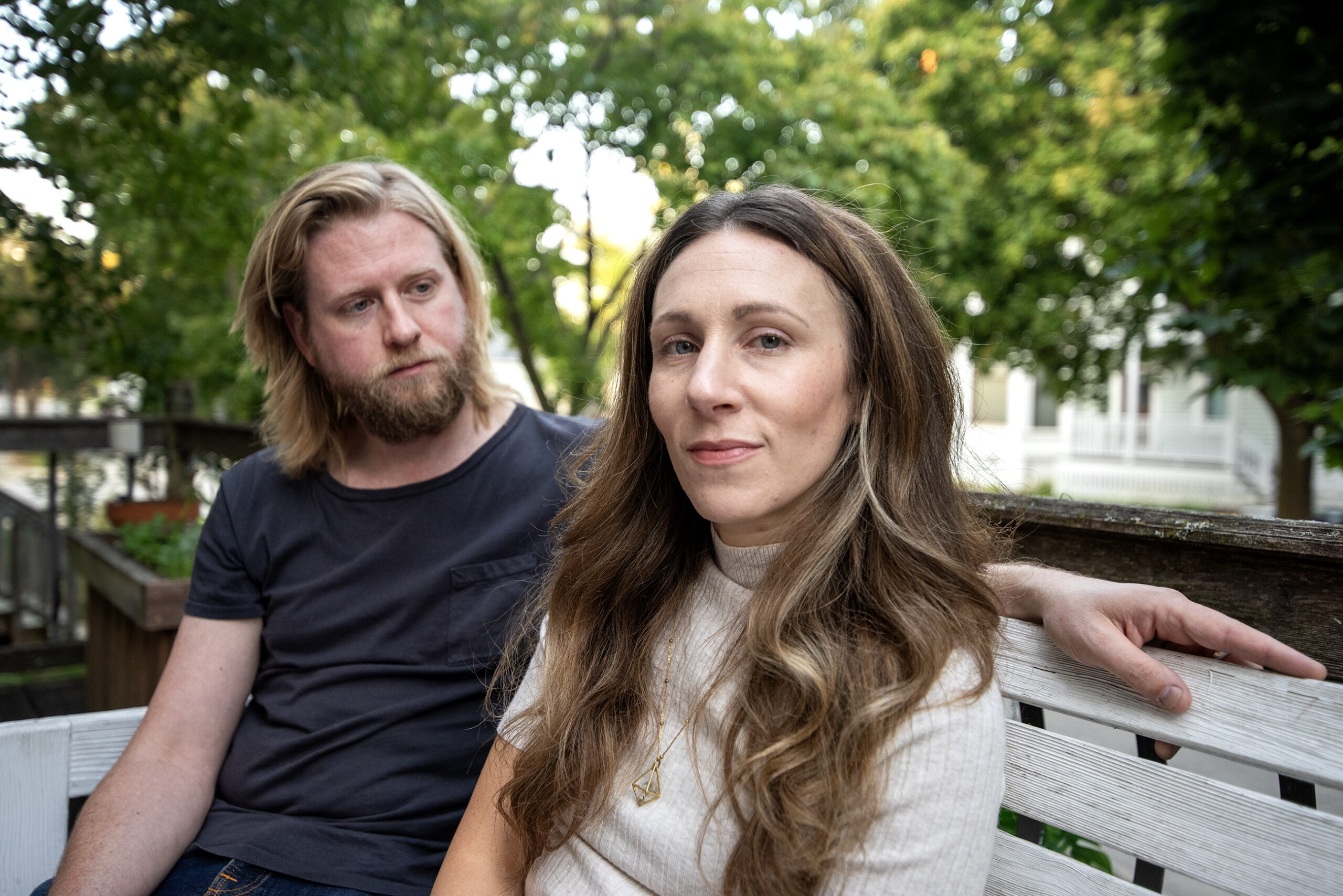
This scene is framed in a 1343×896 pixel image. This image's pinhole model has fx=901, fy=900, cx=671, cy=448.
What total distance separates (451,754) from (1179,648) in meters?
1.40

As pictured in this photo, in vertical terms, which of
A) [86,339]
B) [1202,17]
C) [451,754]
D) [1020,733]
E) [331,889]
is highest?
[1202,17]

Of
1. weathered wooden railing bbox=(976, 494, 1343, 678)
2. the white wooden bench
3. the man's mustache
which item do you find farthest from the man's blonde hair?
the white wooden bench

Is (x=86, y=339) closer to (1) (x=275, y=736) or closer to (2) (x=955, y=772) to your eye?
(1) (x=275, y=736)

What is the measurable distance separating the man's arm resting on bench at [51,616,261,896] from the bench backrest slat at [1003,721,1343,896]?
1.63 meters

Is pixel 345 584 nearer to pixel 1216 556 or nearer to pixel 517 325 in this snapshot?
pixel 1216 556

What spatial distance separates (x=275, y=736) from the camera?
6.48 feet

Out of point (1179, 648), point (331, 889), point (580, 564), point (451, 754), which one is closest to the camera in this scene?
point (1179, 648)

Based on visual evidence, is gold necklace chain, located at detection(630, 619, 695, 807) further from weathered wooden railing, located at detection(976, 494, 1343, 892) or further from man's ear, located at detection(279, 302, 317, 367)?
man's ear, located at detection(279, 302, 317, 367)

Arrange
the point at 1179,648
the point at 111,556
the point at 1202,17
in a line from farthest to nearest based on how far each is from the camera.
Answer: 1. the point at 111,556
2. the point at 1202,17
3. the point at 1179,648

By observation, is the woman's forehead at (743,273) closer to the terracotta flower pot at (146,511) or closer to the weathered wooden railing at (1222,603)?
the weathered wooden railing at (1222,603)

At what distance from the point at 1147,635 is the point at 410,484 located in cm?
159

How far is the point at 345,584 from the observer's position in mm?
2039

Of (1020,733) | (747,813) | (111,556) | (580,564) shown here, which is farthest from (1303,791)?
(111,556)

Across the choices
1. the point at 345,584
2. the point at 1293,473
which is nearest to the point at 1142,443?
the point at 1293,473
